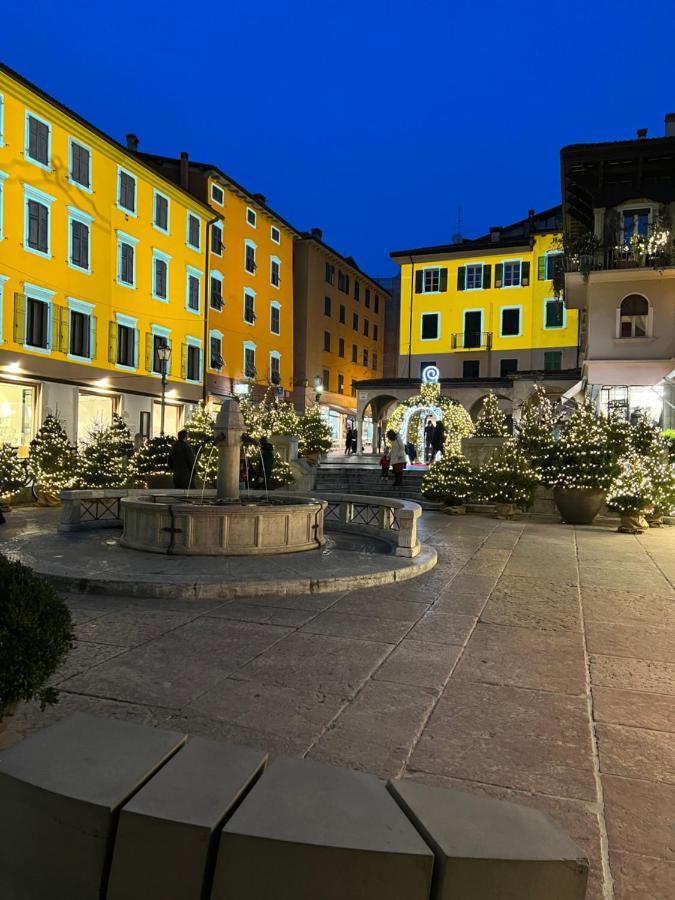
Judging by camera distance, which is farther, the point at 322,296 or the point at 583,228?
the point at 322,296

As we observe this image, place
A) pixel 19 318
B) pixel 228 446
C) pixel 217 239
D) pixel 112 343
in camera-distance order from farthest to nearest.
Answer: pixel 217 239 → pixel 112 343 → pixel 19 318 → pixel 228 446

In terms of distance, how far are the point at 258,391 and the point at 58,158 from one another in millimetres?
18324

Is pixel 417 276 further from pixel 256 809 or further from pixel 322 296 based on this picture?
pixel 256 809

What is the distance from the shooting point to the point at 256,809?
2.04m

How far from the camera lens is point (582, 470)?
47.7ft

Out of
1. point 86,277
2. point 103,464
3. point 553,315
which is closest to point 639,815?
point 103,464

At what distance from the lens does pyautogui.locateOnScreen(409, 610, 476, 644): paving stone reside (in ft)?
18.5

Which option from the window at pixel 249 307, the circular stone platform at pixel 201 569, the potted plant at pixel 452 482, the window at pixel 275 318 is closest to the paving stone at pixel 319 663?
the circular stone platform at pixel 201 569

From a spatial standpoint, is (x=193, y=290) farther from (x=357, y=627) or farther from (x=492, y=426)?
(x=357, y=627)

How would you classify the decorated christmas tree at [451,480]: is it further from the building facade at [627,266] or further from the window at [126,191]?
the window at [126,191]

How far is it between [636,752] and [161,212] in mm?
33506

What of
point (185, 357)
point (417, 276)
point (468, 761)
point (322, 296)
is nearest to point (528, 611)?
point (468, 761)

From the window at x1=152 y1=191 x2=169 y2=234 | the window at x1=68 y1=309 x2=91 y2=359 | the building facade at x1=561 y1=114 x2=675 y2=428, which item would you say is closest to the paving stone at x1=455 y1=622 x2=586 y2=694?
the building facade at x1=561 y1=114 x2=675 y2=428

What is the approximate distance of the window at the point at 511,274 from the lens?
136 ft
